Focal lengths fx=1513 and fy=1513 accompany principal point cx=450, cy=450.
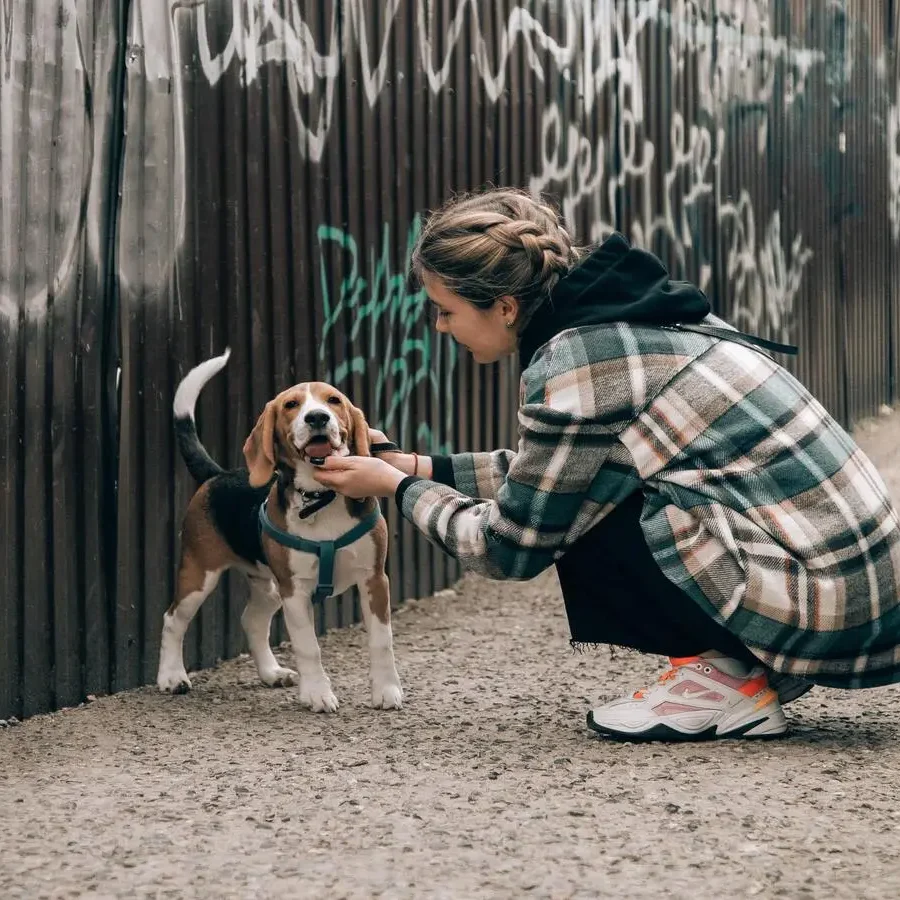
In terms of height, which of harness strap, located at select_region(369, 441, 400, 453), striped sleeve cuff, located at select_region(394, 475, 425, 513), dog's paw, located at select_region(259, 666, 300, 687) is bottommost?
dog's paw, located at select_region(259, 666, 300, 687)

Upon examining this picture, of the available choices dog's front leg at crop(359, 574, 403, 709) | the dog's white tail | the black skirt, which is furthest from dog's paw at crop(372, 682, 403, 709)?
the dog's white tail

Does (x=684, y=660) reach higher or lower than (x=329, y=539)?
lower

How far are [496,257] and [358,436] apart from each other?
83 cm

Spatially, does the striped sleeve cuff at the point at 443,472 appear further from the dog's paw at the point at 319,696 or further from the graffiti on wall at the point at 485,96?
the graffiti on wall at the point at 485,96

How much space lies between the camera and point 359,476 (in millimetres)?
4273

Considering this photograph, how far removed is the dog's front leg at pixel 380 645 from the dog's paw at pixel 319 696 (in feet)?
0.44

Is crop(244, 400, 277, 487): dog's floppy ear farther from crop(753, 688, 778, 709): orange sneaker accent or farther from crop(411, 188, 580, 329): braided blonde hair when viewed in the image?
crop(753, 688, 778, 709): orange sneaker accent

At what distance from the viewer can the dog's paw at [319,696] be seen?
4613mm

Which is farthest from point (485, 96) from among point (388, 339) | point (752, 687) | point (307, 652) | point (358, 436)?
point (752, 687)

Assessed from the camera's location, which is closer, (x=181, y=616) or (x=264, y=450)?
(x=264, y=450)

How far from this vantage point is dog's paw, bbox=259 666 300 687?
16.6ft

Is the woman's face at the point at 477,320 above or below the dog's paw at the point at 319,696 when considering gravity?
above

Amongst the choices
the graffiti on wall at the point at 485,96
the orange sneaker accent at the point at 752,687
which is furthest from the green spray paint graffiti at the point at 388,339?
the orange sneaker accent at the point at 752,687

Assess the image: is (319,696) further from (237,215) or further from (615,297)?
(237,215)
